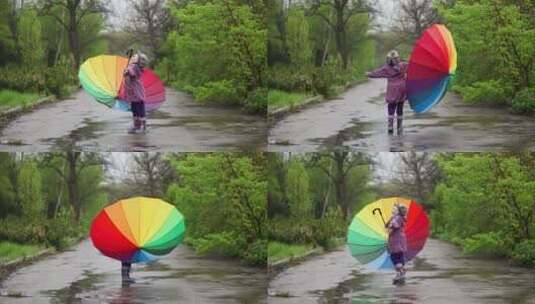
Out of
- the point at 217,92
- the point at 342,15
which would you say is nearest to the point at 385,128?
the point at 342,15

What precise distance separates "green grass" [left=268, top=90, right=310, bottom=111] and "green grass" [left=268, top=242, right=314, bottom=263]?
1.19m

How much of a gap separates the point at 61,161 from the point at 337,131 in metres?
2.41

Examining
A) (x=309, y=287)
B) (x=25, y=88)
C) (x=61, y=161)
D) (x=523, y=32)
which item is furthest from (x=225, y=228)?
(x=523, y=32)

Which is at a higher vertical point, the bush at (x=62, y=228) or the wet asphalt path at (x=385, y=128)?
the wet asphalt path at (x=385, y=128)

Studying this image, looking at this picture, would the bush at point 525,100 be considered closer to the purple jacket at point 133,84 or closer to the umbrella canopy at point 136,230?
the umbrella canopy at point 136,230

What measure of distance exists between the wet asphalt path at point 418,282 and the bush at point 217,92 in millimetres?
1591

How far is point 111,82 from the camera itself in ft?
28.3

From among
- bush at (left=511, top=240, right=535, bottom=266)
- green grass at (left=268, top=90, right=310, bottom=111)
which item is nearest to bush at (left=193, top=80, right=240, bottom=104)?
green grass at (left=268, top=90, right=310, bottom=111)

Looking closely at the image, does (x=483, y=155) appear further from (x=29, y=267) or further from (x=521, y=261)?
(x=29, y=267)

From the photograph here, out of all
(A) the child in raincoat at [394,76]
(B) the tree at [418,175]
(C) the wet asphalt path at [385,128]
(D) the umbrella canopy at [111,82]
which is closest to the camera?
(A) the child in raincoat at [394,76]

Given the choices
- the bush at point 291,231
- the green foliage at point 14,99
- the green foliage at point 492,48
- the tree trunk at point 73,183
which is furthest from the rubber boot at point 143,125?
the green foliage at point 492,48

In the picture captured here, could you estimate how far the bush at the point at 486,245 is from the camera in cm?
877

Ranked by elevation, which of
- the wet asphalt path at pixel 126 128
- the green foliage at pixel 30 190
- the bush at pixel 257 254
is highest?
the wet asphalt path at pixel 126 128

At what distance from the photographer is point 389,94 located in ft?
28.1
